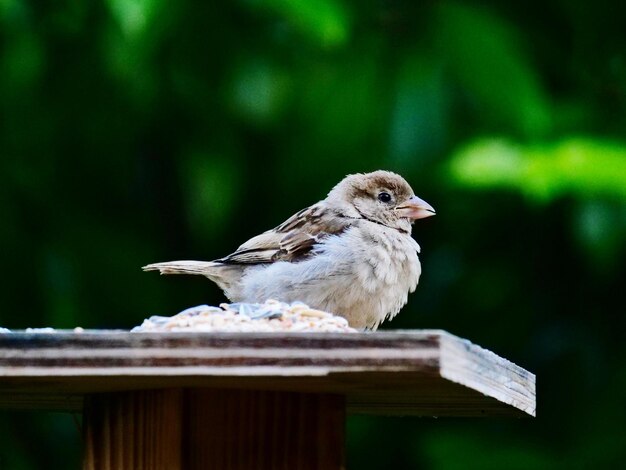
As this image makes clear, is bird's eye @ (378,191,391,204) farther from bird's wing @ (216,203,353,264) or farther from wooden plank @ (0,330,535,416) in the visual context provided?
wooden plank @ (0,330,535,416)

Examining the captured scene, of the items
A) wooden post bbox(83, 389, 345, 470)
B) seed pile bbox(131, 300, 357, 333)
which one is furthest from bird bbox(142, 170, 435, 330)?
wooden post bbox(83, 389, 345, 470)

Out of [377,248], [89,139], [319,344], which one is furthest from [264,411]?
[89,139]

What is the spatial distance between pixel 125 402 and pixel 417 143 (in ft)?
7.22

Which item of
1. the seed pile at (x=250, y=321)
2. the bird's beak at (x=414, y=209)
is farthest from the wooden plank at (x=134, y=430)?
the bird's beak at (x=414, y=209)

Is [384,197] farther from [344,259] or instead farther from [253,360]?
[253,360]

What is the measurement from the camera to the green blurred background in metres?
4.64

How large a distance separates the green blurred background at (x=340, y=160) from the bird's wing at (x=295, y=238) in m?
0.49

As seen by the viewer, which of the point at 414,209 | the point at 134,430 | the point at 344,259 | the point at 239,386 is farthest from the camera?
the point at 414,209

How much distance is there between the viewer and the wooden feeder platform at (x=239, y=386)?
2307 millimetres

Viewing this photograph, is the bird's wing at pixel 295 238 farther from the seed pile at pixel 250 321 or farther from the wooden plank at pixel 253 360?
the wooden plank at pixel 253 360

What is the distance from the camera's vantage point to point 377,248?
3.96 m

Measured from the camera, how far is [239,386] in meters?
2.58

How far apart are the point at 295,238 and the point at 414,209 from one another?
47cm

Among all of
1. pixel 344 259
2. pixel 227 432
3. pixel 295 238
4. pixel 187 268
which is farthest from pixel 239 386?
pixel 187 268
